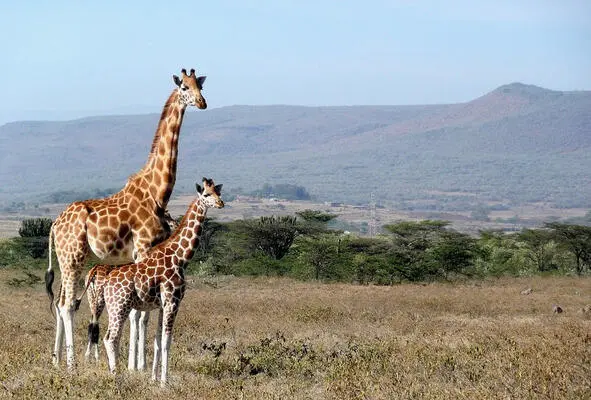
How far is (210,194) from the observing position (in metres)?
10.7

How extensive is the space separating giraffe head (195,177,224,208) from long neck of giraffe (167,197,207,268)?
0.31ft

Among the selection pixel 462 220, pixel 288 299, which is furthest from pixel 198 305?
pixel 462 220

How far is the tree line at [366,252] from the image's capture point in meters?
36.4

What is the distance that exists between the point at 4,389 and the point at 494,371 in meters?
5.30

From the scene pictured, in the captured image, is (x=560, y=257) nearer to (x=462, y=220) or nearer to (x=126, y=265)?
(x=126, y=265)

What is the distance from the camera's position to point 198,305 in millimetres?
20969

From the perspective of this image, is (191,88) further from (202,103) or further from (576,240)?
(576,240)

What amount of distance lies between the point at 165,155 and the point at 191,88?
875mm

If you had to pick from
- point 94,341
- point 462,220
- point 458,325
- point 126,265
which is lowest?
point 462,220

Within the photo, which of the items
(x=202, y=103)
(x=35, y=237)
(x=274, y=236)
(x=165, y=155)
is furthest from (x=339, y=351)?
(x=35, y=237)

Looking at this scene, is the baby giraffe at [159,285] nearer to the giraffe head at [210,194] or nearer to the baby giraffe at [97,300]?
the giraffe head at [210,194]

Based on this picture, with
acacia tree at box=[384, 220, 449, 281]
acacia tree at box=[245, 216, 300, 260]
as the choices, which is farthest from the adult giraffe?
acacia tree at box=[245, 216, 300, 260]

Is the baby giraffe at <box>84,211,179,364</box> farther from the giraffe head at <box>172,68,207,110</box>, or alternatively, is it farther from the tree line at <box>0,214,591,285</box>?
the tree line at <box>0,214,591,285</box>

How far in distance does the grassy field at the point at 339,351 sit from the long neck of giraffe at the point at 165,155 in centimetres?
210
